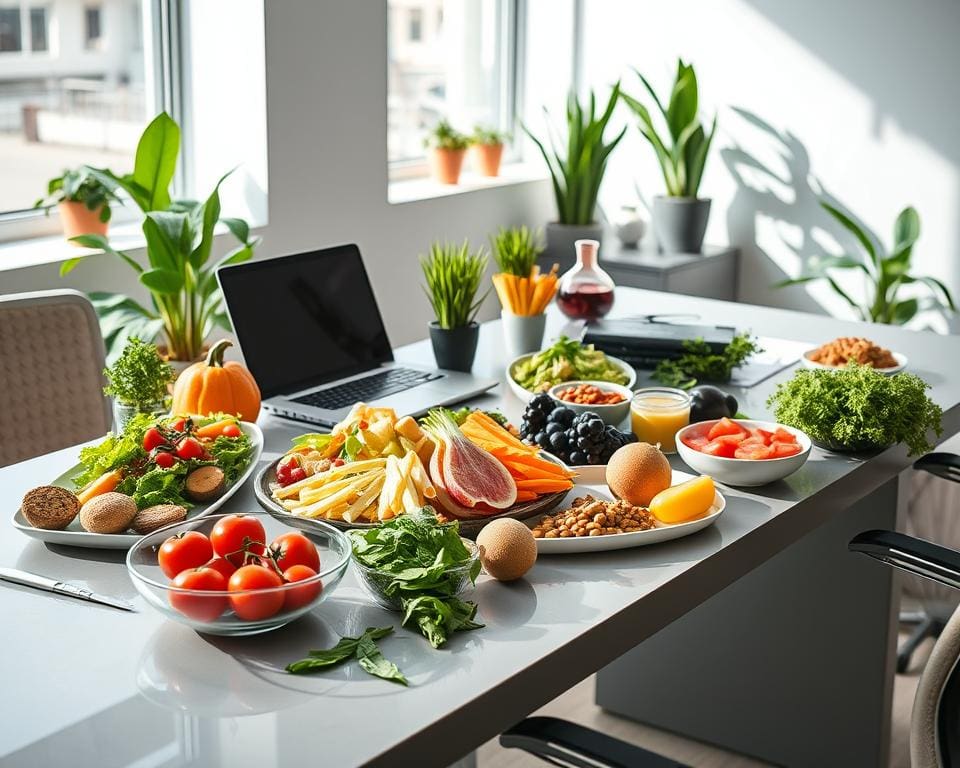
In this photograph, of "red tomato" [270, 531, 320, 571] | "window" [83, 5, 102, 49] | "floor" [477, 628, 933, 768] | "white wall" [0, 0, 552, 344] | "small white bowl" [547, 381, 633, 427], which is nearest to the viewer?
"red tomato" [270, 531, 320, 571]

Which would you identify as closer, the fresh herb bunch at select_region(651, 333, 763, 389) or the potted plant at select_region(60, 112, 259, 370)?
the fresh herb bunch at select_region(651, 333, 763, 389)

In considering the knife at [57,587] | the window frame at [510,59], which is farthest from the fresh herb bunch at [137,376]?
the window frame at [510,59]

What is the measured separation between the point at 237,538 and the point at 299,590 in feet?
0.35

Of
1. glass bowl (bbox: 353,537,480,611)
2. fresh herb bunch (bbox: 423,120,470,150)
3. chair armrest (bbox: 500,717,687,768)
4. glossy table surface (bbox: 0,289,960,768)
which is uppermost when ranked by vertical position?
fresh herb bunch (bbox: 423,120,470,150)

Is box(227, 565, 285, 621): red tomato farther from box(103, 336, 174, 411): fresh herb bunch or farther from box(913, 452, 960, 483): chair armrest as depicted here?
box(913, 452, 960, 483): chair armrest

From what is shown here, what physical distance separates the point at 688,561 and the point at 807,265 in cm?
349

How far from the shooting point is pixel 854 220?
15.0ft

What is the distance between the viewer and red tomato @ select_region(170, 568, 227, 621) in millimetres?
1190

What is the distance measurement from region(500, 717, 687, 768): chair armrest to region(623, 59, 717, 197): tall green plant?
3.66 m

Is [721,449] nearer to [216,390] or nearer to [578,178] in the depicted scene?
[216,390]

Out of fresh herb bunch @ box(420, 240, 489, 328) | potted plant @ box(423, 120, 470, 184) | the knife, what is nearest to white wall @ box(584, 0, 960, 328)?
potted plant @ box(423, 120, 470, 184)

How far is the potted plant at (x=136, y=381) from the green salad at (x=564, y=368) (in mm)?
630

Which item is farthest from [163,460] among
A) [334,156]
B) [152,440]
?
[334,156]

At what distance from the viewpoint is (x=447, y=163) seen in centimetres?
470
